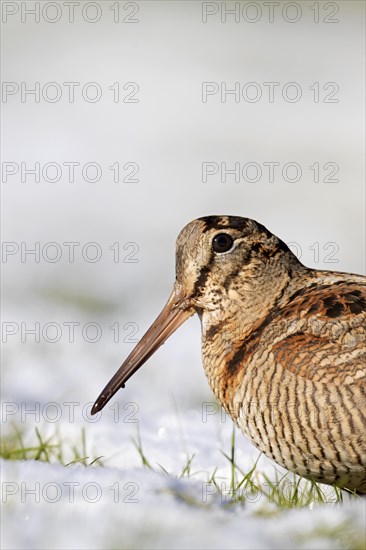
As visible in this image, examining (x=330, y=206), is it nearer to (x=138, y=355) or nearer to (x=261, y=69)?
(x=261, y=69)

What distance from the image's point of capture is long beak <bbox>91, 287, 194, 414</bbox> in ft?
16.9

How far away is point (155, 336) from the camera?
17.2 feet

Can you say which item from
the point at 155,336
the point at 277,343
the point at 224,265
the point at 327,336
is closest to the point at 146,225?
the point at 155,336

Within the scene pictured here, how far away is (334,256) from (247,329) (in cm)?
529

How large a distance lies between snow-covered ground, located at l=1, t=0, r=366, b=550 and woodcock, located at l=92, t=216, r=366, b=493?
0.28 metres

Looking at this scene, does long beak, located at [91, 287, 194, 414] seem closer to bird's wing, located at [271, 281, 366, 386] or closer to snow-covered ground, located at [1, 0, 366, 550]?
snow-covered ground, located at [1, 0, 366, 550]

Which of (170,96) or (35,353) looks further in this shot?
(170,96)

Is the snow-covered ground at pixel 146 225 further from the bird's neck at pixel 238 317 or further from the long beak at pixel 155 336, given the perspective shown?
the bird's neck at pixel 238 317

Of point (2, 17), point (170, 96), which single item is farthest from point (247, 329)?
point (2, 17)

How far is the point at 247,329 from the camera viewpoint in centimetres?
498

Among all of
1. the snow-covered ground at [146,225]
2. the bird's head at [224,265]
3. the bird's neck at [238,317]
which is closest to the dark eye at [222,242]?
the bird's head at [224,265]

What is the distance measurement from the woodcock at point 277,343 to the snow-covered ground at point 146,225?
0.28 meters

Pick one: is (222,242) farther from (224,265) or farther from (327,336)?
(327,336)

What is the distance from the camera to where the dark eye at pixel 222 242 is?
4.98m
